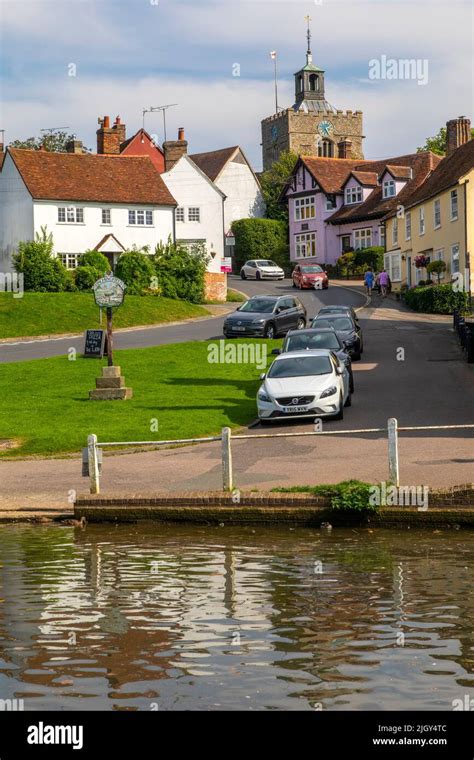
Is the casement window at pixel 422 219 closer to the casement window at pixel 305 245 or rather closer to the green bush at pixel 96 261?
the green bush at pixel 96 261

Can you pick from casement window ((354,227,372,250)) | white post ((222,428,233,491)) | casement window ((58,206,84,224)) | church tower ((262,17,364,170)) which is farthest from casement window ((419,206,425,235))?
church tower ((262,17,364,170))

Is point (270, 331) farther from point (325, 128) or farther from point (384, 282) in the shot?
point (325, 128)

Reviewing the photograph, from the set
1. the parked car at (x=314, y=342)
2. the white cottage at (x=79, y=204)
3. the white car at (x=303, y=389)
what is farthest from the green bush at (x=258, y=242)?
the white car at (x=303, y=389)

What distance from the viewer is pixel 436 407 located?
2683 centimetres

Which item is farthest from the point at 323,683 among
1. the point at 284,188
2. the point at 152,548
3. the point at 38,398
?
the point at 284,188

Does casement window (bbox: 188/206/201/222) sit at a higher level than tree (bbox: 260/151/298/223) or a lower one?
lower

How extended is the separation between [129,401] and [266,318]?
14.6 metres

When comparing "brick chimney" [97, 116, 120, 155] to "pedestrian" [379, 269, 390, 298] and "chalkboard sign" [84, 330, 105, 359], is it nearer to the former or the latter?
"pedestrian" [379, 269, 390, 298]

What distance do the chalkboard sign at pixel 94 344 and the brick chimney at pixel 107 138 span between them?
40366mm

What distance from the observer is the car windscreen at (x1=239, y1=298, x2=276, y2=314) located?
44.2 metres

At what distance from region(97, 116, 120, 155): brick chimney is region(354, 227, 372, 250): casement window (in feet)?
66.4

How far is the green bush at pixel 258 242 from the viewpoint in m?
91.9

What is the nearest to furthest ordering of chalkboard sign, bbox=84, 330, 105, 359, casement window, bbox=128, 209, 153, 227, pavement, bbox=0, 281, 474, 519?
pavement, bbox=0, 281, 474, 519
chalkboard sign, bbox=84, 330, 105, 359
casement window, bbox=128, 209, 153, 227
